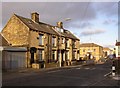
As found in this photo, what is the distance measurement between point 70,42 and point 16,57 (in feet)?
71.8

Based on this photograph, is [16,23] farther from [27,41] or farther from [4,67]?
[4,67]

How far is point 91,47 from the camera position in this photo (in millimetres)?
101062

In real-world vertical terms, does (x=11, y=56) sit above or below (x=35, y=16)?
below

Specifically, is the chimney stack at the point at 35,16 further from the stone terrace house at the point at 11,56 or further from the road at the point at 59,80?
the road at the point at 59,80

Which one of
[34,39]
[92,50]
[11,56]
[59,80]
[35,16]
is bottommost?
[59,80]

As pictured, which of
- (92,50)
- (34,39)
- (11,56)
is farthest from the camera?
(92,50)

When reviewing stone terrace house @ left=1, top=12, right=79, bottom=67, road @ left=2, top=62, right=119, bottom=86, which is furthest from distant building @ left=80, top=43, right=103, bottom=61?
road @ left=2, top=62, right=119, bottom=86

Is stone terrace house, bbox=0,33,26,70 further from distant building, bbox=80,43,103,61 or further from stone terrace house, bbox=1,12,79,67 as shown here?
distant building, bbox=80,43,103,61

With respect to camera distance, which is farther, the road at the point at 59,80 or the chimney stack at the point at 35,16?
the chimney stack at the point at 35,16

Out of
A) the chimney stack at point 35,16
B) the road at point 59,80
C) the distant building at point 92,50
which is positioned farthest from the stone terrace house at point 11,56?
the distant building at point 92,50

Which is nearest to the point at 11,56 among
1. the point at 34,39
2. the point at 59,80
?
the point at 34,39

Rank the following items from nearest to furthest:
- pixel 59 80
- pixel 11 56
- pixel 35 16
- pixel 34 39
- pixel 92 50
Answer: pixel 59 80, pixel 11 56, pixel 34 39, pixel 35 16, pixel 92 50

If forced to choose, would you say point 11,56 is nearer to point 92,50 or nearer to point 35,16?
point 35,16

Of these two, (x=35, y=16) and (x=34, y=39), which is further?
(x=35, y=16)
